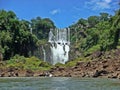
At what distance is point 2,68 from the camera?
2675 inches

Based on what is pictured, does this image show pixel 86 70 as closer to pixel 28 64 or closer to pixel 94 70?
pixel 94 70

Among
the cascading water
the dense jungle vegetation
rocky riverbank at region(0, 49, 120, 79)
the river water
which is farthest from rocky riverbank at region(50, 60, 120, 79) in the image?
the cascading water

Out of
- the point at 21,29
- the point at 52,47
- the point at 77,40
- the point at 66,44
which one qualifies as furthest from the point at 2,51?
the point at 77,40

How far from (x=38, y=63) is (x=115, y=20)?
1936 cm

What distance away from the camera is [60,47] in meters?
101

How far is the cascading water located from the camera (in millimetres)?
97738

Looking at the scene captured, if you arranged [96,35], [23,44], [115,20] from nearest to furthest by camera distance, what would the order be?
1. [115,20]
2. [23,44]
3. [96,35]

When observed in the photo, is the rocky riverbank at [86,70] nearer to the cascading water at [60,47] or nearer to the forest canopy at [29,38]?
the forest canopy at [29,38]

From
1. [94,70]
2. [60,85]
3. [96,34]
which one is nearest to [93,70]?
[94,70]

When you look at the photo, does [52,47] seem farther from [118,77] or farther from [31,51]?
[118,77]

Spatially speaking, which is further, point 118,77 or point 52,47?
point 52,47

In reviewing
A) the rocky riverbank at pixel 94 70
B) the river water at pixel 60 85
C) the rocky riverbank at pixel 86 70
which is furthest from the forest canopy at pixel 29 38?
the river water at pixel 60 85

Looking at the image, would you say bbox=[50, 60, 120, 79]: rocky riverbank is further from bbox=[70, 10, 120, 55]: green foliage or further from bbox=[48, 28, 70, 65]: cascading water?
bbox=[48, 28, 70, 65]: cascading water

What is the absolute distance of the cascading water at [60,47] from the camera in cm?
9774
